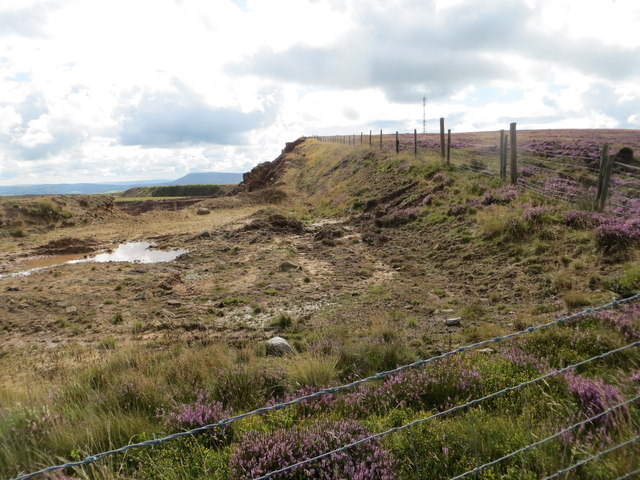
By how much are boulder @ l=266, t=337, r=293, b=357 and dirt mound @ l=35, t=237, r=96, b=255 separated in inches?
668

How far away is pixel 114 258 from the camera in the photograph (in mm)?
18000

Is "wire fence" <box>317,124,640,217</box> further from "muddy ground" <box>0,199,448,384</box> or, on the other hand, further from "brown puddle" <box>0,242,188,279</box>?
"brown puddle" <box>0,242,188,279</box>

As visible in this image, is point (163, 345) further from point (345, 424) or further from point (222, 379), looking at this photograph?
point (345, 424)

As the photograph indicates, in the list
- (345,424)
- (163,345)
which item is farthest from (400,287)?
(345,424)

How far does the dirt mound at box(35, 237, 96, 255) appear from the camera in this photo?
19562 millimetres

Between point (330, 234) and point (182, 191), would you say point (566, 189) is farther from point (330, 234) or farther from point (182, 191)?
point (182, 191)

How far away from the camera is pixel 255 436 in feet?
11.5

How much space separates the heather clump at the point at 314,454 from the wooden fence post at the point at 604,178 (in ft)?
32.6

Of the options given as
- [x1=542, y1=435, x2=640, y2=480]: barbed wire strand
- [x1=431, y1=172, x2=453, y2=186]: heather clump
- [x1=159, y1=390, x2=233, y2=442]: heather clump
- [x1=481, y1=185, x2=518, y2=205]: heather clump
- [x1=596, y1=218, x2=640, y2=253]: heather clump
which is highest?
[x1=431, y1=172, x2=453, y2=186]: heather clump

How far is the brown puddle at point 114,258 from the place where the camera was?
55.5 feet

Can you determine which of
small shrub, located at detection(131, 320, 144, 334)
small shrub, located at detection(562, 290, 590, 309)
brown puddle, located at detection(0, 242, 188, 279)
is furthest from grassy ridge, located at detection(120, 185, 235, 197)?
small shrub, located at detection(562, 290, 590, 309)

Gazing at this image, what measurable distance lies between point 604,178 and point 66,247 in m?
22.7

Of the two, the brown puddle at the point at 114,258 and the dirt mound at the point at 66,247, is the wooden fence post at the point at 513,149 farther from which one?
the dirt mound at the point at 66,247

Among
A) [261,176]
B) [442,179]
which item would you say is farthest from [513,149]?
[261,176]
